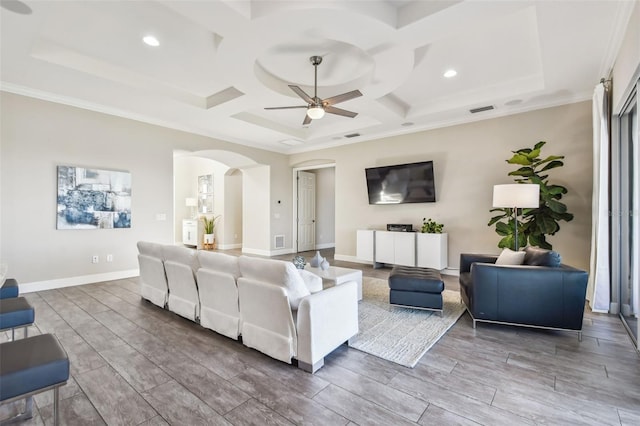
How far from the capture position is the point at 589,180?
14.7 feet

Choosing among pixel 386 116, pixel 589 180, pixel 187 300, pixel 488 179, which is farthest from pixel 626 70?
pixel 187 300

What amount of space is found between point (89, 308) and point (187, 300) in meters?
1.57

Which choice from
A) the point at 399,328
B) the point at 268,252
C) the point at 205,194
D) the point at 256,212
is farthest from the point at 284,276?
the point at 205,194

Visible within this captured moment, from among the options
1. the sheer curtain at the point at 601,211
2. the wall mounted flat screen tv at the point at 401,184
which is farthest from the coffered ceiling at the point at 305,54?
the wall mounted flat screen tv at the point at 401,184

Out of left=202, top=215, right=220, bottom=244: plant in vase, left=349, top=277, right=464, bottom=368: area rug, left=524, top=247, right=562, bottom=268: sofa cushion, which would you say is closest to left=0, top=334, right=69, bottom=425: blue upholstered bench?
left=349, top=277, right=464, bottom=368: area rug

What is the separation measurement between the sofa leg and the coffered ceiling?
9.68 ft

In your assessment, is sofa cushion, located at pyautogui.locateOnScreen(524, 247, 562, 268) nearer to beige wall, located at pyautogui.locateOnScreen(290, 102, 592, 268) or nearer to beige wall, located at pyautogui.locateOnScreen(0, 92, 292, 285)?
beige wall, located at pyautogui.locateOnScreen(290, 102, 592, 268)

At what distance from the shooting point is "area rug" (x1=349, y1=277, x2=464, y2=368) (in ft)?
8.67

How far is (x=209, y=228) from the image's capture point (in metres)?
9.58

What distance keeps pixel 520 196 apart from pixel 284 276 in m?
3.21

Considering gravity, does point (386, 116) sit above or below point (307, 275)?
above

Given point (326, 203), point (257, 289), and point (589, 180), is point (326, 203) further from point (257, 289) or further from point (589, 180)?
point (257, 289)

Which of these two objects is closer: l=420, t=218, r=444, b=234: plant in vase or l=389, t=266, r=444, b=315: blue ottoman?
l=389, t=266, r=444, b=315: blue ottoman

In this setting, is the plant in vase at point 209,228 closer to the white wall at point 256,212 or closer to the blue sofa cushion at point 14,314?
the white wall at point 256,212
